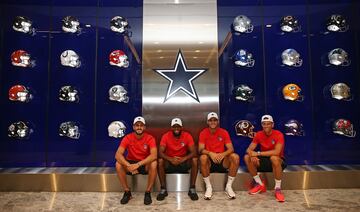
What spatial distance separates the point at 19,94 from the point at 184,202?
368cm

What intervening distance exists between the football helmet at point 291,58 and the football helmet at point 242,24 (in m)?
→ 0.87

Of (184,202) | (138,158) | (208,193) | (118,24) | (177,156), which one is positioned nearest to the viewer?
(184,202)

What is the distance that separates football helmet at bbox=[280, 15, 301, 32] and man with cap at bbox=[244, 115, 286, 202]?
2004 mm

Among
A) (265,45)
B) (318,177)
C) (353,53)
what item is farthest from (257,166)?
(353,53)

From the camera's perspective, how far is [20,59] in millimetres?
5031

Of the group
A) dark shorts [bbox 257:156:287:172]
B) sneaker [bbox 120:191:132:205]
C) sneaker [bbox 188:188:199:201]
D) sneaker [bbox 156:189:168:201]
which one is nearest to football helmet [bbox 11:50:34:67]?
sneaker [bbox 120:191:132:205]

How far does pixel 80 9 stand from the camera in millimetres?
5363

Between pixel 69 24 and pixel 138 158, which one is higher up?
pixel 69 24

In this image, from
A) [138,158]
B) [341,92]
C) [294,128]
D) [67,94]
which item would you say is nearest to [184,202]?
[138,158]

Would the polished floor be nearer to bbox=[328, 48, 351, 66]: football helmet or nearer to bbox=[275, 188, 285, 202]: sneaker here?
bbox=[275, 188, 285, 202]: sneaker

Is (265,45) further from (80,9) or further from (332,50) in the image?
(80,9)

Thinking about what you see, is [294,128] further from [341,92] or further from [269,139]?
[341,92]

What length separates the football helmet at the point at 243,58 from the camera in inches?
198

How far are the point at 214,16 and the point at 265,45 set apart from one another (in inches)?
46.7
